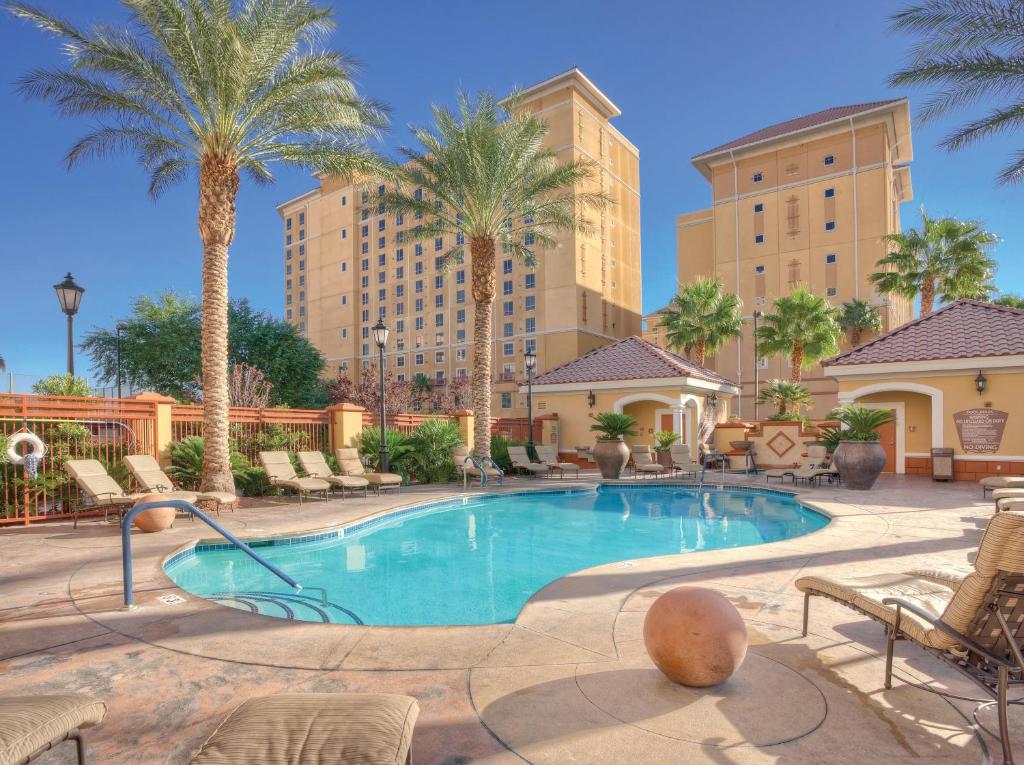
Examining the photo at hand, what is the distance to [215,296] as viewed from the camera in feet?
38.5

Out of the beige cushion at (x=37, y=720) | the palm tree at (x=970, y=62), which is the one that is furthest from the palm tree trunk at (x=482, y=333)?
the beige cushion at (x=37, y=720)

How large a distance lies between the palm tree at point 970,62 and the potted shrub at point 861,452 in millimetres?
7071

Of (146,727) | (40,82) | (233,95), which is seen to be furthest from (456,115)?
(146,727)

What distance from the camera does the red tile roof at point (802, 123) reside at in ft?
141

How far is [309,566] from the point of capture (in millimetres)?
7672

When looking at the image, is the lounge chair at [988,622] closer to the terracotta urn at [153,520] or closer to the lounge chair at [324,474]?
the terracotta urn at [153,520]

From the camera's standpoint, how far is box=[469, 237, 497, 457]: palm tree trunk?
17.2m

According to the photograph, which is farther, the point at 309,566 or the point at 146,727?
the point at 309,566

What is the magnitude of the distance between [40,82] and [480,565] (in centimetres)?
1196

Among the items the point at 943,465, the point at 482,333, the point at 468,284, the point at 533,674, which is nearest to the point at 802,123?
the point at 468,284

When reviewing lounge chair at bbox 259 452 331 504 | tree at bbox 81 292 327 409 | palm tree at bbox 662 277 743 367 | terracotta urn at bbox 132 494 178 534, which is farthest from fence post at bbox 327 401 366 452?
tree at bbox 81 292 327 409

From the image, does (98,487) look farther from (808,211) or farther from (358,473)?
(808,211)

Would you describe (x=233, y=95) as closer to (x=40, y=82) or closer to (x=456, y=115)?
(x=40, y=82)

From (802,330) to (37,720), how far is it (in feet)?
102
